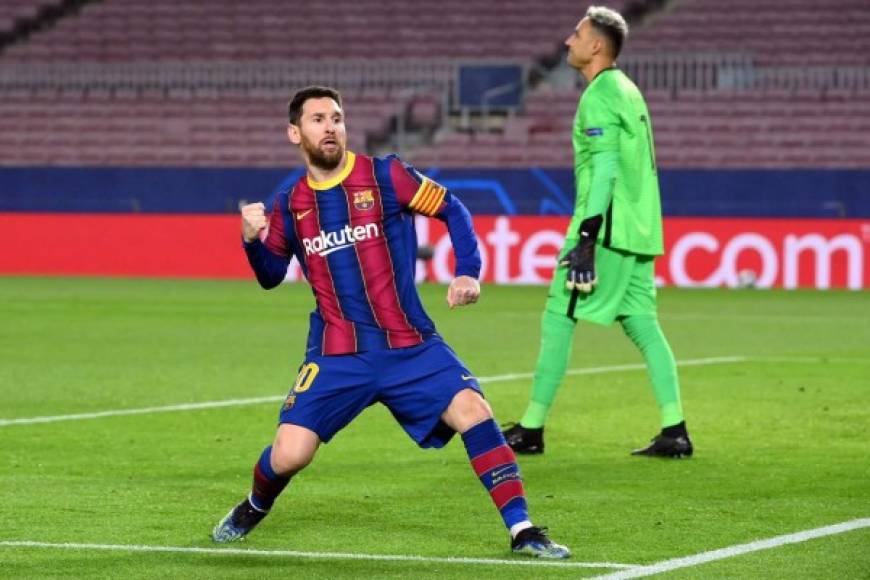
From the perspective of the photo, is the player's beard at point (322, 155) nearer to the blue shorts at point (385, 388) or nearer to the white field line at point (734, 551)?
the blue shorts at point (385, 388)

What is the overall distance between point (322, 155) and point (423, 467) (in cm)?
251

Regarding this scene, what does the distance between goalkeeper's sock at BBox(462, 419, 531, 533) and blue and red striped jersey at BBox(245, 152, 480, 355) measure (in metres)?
0.40

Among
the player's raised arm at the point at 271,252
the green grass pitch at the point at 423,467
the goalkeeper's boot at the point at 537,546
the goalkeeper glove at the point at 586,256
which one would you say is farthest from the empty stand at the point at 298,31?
the goalkeeper's boot at the point at 537,546

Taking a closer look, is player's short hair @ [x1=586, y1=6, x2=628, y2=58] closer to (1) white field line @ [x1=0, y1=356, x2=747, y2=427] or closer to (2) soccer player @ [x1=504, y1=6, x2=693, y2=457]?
(2) soccer player @ [x1=504, y1=6, x2=693, y2=457]

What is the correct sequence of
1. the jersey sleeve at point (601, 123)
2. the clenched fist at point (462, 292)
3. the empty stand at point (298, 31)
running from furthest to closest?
the empty stand at point (298, 31), the jersey sleeve at point (601, 123), the clenched fist at point (462, 292)

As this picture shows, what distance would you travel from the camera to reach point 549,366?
30.8ft

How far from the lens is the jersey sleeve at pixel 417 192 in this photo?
6.75 meters

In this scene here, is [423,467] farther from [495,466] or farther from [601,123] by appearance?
[495,466]

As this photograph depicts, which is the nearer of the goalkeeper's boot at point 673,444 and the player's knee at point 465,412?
the player's knee at point 465,412

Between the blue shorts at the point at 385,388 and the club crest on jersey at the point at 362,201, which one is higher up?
the club crest on jersey at the point at 362,201

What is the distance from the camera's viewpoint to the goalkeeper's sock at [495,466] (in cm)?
652

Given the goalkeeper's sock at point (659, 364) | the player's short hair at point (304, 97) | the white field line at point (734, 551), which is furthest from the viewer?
the goalkeeper's sock at point (659, 364)

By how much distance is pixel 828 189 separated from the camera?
87.5 ft

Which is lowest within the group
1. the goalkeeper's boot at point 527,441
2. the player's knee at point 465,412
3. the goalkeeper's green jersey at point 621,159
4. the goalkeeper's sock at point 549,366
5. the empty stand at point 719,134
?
the empty stand at point 719,134
